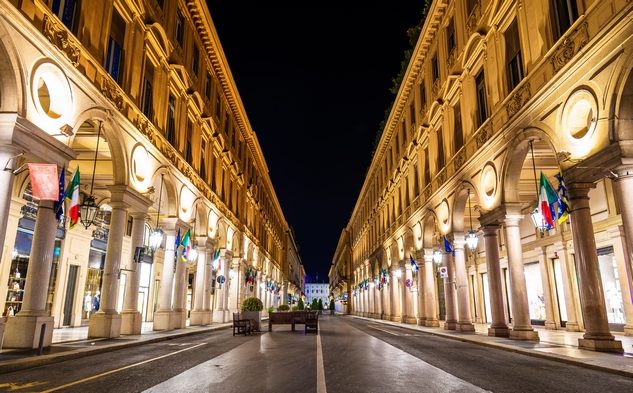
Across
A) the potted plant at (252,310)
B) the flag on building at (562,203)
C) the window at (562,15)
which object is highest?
the window at (562,15)

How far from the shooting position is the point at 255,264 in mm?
46219

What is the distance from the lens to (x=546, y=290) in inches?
874

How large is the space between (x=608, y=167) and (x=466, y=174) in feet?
31.0

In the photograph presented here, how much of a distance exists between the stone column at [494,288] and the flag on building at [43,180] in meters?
Result: 15.3

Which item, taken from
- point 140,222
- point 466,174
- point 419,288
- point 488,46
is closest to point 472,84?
point 488,46

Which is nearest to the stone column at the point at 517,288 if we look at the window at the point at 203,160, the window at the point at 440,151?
the window at the point at 440,151

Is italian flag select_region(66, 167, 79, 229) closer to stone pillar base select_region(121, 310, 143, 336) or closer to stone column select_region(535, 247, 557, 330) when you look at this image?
stone pillar base select_region(121, 310, 143, 336)

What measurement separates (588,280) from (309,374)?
838 cm

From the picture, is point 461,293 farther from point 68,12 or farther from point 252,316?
point 68,12

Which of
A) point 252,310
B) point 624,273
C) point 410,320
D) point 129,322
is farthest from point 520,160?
point 410,320

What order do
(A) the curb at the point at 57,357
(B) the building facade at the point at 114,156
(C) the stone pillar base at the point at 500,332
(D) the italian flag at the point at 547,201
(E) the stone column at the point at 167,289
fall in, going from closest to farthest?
(A) the curb at the point at 57,357, (B) the building facade at the point at 114,156, (D) the italian flag at the point at 547,201, (C) the stone pillar base at the point at 500,332, (E) the stone column at the point at 167,289

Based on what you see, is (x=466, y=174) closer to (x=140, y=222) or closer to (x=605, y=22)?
(x=605, y=22)

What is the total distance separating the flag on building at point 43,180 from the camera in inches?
400

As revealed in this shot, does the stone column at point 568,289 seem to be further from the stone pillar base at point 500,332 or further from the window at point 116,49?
the window at point 116,49
